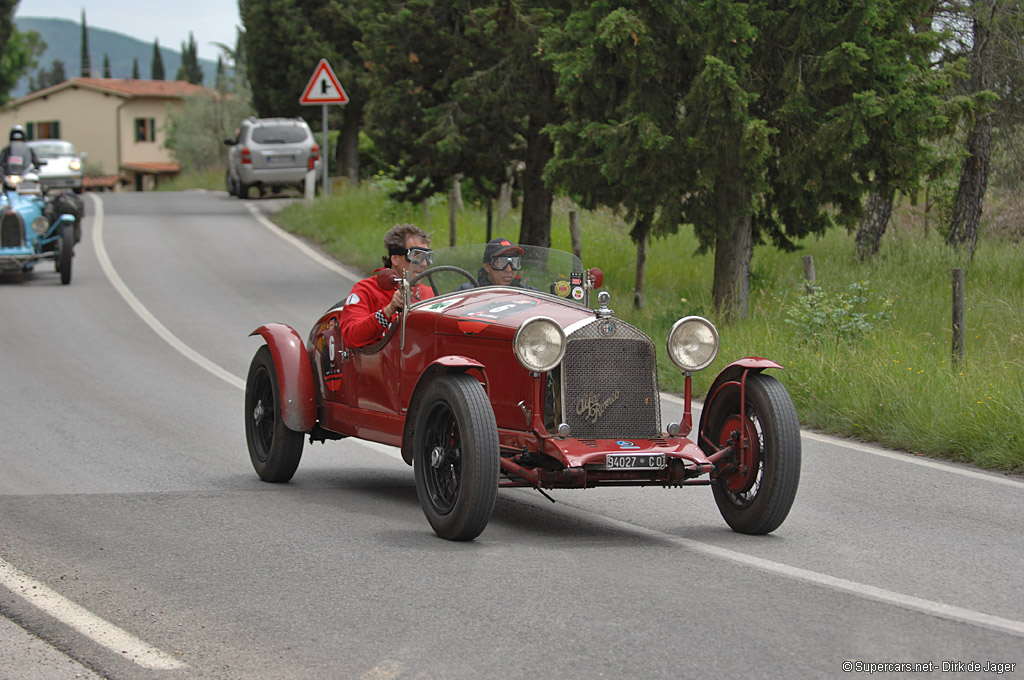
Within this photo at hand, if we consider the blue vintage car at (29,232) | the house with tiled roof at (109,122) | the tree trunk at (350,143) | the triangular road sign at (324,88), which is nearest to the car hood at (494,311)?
the blue vintage car at (29,232)

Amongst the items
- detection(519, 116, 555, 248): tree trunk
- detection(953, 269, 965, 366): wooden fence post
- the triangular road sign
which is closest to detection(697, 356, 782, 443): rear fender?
detection(953, 269, 965, 366): wooden fence post

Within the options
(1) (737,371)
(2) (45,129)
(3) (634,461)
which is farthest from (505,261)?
(2) (45,129)

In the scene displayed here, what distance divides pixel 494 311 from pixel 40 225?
16479 millimetres

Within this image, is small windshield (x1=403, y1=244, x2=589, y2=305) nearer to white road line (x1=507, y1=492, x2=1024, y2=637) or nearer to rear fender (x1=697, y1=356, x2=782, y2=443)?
rear fender (x1=697, y1=356, x2=782, y2=443)

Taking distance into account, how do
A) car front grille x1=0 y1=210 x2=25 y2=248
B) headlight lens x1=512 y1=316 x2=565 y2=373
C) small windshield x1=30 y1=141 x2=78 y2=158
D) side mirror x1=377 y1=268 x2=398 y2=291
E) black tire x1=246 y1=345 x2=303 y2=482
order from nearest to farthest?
headlight lens x1=512 y1=316 x2=565 y2=373, side mirror x1=377 y1=268 x2=398 y2=291, black tire x1=246 y1=345 x2=303 y2=482, car front grille x1=0 y1=210 x2=25 y2=248, small windshield x1=30 y1=141 x2=78 y2=158

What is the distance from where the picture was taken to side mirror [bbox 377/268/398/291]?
8.14 m

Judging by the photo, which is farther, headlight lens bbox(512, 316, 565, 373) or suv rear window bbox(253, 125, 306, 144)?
suv rear window bbox(253, 125, 306, 144)

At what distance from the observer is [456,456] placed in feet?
22.5

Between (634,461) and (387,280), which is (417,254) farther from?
(634,461)

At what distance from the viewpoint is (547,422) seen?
23.1 ft

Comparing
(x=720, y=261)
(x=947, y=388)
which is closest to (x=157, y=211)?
(x=720, y=261)

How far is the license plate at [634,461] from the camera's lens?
663 centimetres

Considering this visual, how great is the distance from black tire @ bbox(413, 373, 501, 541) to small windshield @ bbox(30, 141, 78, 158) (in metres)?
36.1

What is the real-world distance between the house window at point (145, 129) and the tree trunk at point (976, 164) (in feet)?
253
